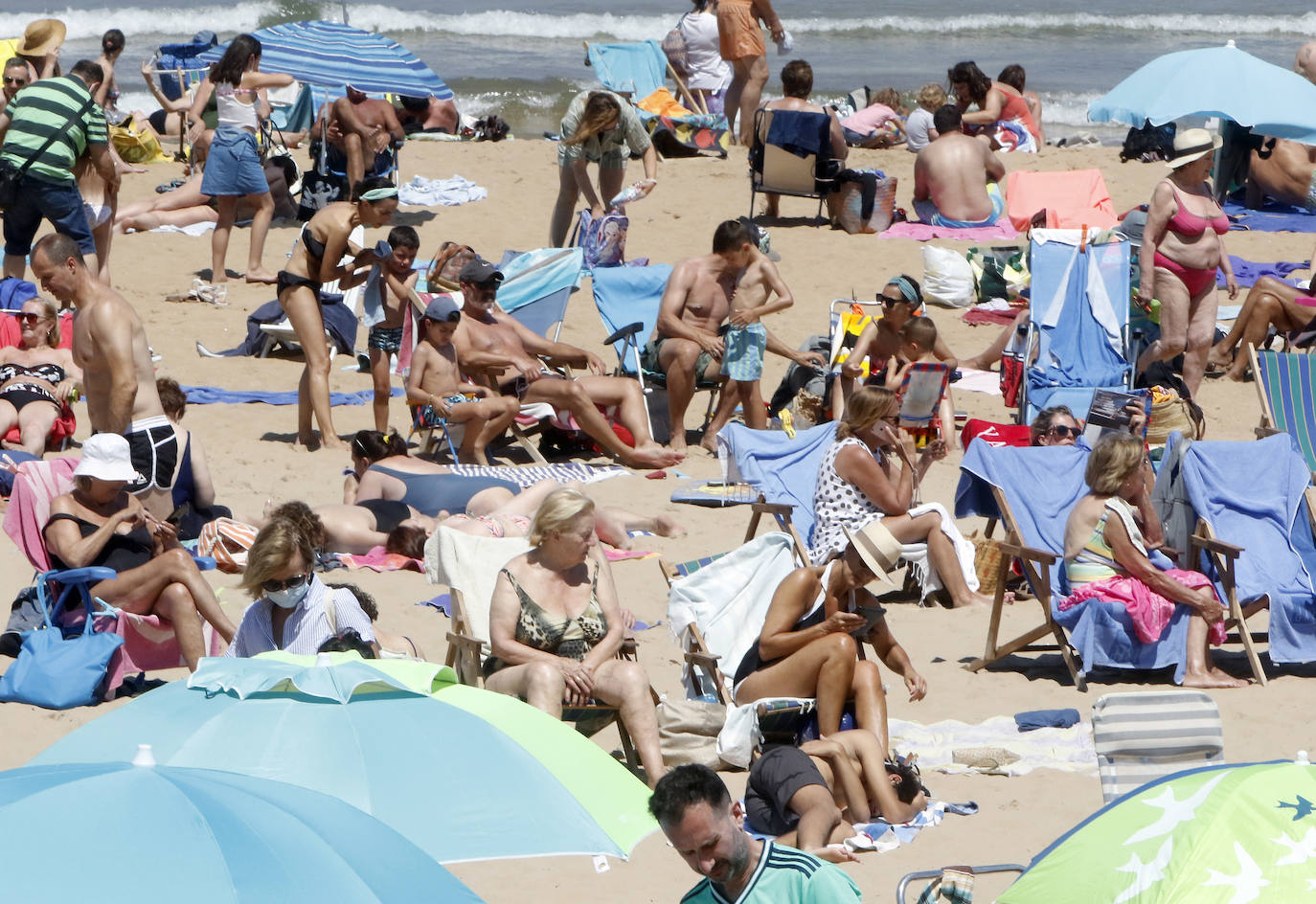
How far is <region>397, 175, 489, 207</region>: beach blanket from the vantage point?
1318cm

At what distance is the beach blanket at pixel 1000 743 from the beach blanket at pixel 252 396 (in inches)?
178

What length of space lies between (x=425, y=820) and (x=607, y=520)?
4.07m

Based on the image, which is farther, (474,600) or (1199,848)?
(474,600)

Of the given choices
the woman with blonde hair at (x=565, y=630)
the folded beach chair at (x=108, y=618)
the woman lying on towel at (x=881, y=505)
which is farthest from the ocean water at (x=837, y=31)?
the woman with blonde hair at (x=565, y=630)

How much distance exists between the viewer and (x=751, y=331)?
8789mm

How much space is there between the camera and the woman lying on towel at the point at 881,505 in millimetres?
6637

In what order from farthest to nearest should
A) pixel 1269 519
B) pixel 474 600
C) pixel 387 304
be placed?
1. pixel 387 304
2. pixel 1269 519
3. pixel 474 600

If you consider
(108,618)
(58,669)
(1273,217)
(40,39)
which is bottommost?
(58,669)

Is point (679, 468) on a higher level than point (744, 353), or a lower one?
lower

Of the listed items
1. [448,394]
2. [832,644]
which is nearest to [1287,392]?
[832,644]

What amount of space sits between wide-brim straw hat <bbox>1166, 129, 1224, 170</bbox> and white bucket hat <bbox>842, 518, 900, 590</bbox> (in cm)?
426

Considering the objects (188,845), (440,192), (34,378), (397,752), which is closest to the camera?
(188,845)

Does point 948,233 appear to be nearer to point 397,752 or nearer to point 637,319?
point 637,319

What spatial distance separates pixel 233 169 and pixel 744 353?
4.12m
